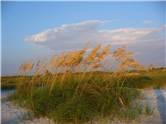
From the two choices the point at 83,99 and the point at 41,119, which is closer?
the point at 83,99

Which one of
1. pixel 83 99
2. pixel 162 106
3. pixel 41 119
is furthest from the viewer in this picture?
pixel 162 106

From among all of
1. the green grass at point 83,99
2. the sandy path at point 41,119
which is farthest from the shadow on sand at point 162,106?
the green grass at point 83,99

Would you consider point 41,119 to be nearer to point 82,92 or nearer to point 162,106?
point 82,92

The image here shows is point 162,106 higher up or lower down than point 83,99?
lower down

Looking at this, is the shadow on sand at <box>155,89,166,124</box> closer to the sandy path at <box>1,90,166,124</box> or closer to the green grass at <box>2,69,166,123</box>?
the sandy path at <box>1,90,166,124</box>

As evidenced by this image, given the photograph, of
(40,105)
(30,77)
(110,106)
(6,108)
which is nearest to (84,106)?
(110,106)

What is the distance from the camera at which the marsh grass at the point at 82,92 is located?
5.00 metres

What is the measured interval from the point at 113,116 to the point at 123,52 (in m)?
1.25

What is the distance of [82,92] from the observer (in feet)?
17.6

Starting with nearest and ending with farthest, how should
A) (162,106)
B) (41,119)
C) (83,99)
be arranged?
(83,99)
(41,119)
(162,106)

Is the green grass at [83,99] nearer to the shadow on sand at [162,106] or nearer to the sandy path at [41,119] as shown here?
the sandy path at [41,119]

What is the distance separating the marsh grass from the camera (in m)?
5.00

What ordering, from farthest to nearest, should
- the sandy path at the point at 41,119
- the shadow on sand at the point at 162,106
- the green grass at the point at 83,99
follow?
the shadow on sand at the point at 162,106 → the sandy path at the point at 41,119 → the green grass at the point at 83,99

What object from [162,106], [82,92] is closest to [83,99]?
[82,92]
